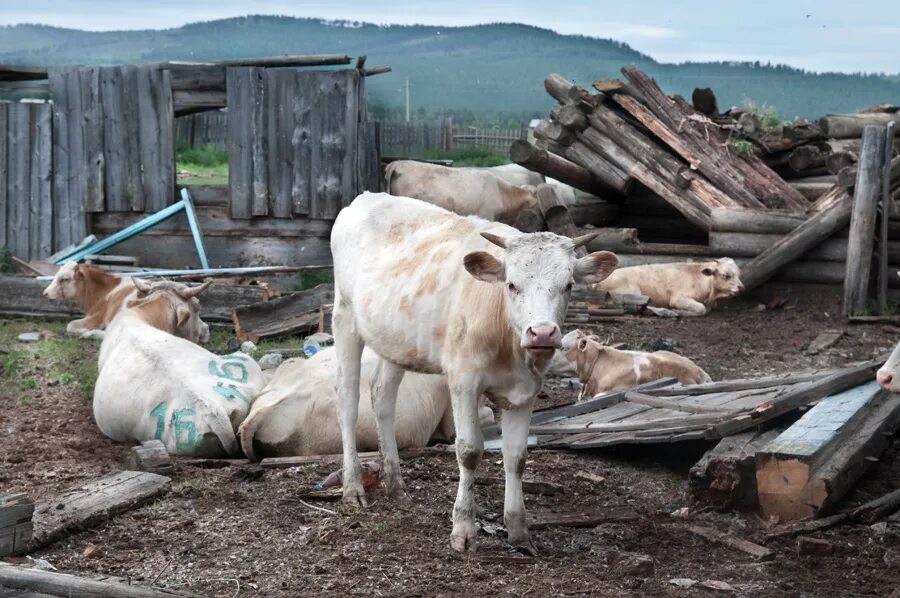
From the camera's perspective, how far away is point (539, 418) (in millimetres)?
9516

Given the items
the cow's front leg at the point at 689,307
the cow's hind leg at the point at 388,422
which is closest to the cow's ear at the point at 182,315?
the cow's hind leg at the point at 388,422

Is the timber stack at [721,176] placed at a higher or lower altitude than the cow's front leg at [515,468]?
higher

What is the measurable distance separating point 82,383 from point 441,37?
2785 inches

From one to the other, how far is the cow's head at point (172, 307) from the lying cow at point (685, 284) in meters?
5.73

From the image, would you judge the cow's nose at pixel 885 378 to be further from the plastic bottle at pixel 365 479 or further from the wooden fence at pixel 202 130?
the wooden fence at pixel 202 130

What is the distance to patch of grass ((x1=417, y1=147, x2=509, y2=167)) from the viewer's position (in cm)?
3481

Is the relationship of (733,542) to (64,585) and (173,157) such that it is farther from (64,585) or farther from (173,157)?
(173,157)

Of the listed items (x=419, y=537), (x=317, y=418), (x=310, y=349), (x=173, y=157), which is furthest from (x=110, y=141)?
(x=419, y=537)

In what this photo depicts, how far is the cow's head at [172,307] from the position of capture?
469 inches

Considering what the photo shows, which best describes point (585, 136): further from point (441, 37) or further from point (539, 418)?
point (441, 37)

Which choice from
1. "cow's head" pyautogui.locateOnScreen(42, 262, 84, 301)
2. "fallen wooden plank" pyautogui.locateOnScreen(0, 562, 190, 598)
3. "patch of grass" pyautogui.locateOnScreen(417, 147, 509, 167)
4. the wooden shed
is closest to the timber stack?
the wooden shed

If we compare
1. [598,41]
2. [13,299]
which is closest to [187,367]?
[13,299]

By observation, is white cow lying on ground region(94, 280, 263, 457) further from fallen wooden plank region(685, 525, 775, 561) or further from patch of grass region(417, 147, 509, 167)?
patch of grass region(417, 147, 509, 167)

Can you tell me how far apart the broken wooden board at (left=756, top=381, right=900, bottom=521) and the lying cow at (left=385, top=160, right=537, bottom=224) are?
12814 mm
